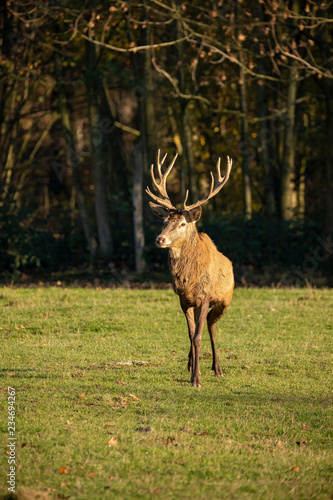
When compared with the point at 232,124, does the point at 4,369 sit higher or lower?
lower

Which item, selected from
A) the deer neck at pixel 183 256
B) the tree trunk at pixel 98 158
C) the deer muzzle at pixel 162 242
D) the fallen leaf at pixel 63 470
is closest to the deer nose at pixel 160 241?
the deer muzzle at pixel 162 242

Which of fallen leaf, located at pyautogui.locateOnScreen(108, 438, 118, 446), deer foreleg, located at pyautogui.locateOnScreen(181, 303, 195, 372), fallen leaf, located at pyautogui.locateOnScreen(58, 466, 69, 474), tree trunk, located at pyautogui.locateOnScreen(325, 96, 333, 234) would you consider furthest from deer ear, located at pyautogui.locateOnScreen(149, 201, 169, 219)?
tree trunk, located at pyautogui.locateOnScreen(325, 96, 333, 234)

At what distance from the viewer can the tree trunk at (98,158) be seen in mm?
19391

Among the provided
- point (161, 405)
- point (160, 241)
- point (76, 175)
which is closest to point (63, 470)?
point (161, 405)

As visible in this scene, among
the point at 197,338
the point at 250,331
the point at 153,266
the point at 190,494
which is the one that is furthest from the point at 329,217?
the point at 190,494

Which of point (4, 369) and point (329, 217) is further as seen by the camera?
point (329, 217)

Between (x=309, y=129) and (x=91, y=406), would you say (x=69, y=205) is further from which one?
(x=91, y=406)

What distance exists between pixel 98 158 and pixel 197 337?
465 inches

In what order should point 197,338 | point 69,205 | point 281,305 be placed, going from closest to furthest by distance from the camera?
point 197,338
point 281,305
point 69,205

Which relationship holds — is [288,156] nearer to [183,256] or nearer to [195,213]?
[195,213]

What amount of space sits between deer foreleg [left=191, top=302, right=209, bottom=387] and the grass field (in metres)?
0.19

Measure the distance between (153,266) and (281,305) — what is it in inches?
214

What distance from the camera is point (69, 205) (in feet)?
106

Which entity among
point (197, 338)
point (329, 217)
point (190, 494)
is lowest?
point (190, 494)
